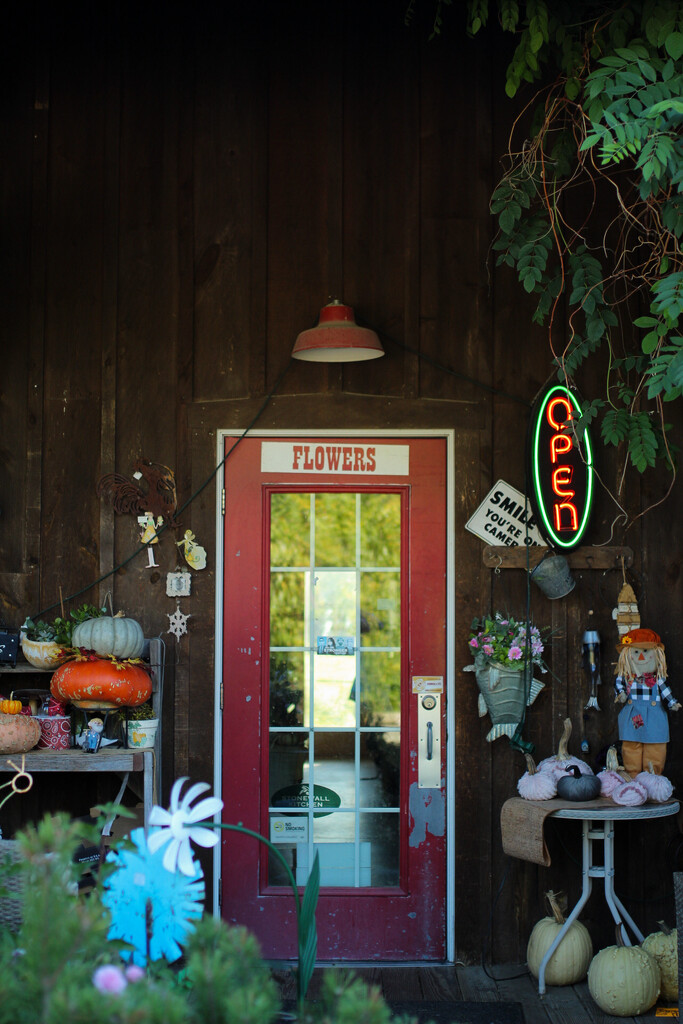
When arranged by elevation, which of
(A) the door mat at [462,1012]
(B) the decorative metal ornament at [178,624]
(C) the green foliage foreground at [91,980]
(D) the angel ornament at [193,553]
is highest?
(D) the angel ornament at [193,553]

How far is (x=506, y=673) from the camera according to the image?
4438 millimetres

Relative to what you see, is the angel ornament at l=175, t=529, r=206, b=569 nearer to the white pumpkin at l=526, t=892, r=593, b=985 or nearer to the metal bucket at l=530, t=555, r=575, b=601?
the metal bucket at l=530, t=555, r=575, b=601

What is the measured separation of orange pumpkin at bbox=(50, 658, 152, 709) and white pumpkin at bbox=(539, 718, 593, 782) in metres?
1.72

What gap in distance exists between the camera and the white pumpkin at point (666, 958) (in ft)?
13.4

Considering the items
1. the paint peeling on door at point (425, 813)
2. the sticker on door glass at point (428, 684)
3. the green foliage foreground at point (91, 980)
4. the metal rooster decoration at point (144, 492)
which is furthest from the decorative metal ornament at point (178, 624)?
the green foliage foreground at point (91, 980)

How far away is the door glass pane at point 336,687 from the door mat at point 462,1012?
0.63 m

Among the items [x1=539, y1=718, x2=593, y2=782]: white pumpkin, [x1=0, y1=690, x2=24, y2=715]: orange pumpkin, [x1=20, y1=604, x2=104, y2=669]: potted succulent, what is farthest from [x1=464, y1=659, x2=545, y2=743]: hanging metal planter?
[x1=0, y1=690, x2=24, y2=715]: orange pumpkin

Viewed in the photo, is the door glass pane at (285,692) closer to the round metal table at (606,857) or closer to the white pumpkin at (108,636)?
the white pumpkin at (108,636)

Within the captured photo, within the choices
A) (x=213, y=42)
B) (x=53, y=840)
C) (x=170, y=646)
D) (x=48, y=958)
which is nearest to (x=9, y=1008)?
(x=48, y=958)

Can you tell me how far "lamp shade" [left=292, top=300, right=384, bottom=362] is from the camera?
168 inches

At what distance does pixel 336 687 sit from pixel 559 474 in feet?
4.58

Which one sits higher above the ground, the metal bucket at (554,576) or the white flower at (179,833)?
the metal bucket at (554,576)

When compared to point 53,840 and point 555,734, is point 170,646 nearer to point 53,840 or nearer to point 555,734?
point 555,734

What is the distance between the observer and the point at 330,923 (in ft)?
14.9
